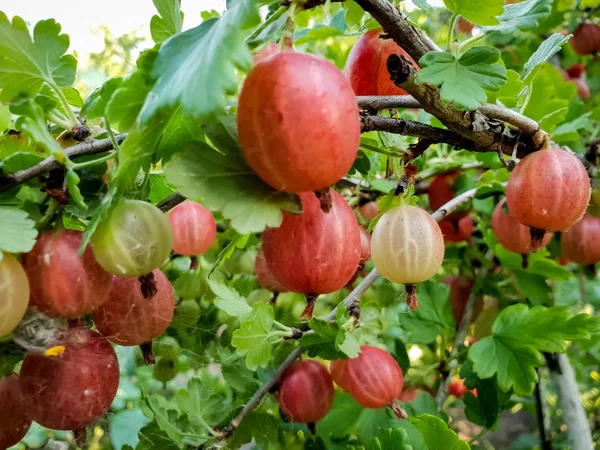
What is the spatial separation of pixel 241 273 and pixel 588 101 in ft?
3.44

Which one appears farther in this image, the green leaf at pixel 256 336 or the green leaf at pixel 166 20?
the green leaf at pixel 256 336

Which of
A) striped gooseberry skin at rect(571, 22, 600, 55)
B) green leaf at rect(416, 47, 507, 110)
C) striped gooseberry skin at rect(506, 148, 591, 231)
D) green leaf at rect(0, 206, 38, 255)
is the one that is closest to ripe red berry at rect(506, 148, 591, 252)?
striped gooseberry skin at rect(506, 148, 591, 231)

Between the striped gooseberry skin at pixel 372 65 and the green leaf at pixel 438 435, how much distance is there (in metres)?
0.35

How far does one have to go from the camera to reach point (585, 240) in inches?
35.0

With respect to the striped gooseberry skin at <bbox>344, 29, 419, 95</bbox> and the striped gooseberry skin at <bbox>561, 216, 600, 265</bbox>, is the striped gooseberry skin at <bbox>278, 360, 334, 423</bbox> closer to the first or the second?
the striped gooseberry skin at <bbox>344, 29, 419, 95</bbox>

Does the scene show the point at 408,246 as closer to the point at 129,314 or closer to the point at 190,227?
the point at 129,314

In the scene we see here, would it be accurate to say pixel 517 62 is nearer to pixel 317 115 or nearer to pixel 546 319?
pixel 546 319

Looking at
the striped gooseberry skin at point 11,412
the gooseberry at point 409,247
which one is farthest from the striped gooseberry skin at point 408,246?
the striped gooseberry skin at point 11,412

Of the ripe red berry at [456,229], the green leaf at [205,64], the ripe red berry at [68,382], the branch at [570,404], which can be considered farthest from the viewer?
the ripe red berry at [456,229]

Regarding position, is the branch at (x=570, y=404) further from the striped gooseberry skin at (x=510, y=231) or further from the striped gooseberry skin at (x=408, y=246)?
the striped gooseberry skin at (x=408, y=246)

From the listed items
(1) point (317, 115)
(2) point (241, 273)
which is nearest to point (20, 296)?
(1) point (317, 115)

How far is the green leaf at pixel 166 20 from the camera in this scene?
47 centimetres

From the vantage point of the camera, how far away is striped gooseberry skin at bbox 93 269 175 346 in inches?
17.1

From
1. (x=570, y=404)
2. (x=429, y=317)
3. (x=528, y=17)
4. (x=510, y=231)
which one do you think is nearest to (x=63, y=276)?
(x=528, y=17)
